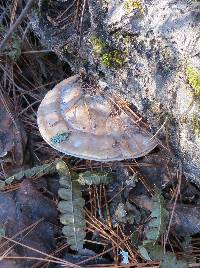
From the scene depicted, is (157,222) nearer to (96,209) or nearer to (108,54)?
(96,209)

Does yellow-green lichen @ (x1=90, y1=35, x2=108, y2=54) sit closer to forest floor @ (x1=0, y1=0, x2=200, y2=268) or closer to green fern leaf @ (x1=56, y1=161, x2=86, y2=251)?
forest floor @ (x1=0, y1=0, x2=200, y2=268)

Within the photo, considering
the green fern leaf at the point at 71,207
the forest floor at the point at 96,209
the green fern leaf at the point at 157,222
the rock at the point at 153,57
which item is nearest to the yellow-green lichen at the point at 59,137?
the green fern leaf at the point at 71,207

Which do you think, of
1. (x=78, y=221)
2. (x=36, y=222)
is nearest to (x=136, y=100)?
Answer: (x=78, y=221)

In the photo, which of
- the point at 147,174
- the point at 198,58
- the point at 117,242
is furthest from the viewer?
the point at 147,174

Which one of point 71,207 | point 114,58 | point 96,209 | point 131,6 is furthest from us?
point 96,209

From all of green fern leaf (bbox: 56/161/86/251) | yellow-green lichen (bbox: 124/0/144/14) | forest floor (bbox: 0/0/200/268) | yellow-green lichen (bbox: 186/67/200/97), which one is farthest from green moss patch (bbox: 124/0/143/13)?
green fern leaf (bbox: 56/161/86/251)

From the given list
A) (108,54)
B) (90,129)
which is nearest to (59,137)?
(90,129)

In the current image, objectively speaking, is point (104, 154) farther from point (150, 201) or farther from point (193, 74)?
point (193, 74)

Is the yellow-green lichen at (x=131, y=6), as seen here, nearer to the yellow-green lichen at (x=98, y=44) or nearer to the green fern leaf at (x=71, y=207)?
the yellow-green lichen at (x=98, y=44)
